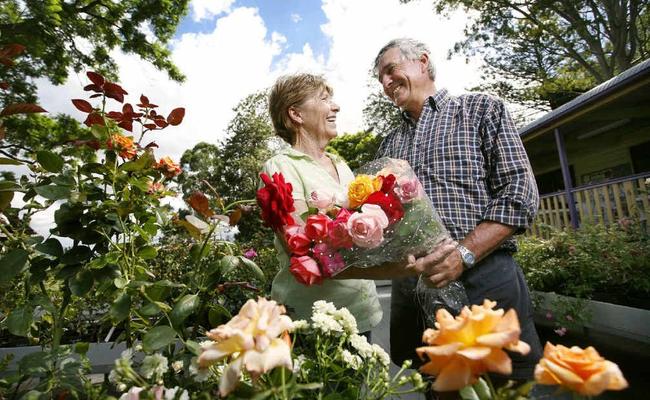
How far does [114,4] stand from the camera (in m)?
8.24

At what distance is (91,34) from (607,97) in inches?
383

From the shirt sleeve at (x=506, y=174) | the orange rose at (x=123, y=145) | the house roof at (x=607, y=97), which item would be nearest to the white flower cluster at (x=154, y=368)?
the orange rose at (x=123, y=145)

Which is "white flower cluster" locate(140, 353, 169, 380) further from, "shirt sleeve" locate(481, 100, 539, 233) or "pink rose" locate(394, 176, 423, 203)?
"shirt sleeve" locate(481, 100, 539, 233)

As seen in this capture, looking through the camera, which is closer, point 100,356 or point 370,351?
point 370,351

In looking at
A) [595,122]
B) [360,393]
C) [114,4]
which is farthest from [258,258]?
[595,122]

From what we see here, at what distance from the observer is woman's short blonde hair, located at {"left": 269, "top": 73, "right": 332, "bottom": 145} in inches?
64.9

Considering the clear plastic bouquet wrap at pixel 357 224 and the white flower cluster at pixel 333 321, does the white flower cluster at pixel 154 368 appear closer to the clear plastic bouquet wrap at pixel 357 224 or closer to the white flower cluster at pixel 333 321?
the white flower cluster at pixel 333 321

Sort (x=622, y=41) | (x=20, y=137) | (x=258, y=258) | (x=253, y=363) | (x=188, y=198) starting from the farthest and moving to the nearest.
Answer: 1. (x=622, y=41)
2. (x=20, y=137)
3. (x=258, y=258)
4. (x=188, y=198)
5. (x=253, y=363)

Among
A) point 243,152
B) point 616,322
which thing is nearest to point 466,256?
point 616,322

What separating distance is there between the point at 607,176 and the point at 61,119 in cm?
1354

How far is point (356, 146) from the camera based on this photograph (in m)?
28.2

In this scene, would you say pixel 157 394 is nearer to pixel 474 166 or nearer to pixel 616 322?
pixel 474 166

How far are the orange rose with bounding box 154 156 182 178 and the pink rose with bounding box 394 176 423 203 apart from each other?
86 cm

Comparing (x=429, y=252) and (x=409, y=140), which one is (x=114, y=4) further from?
(x=429, y=252)
